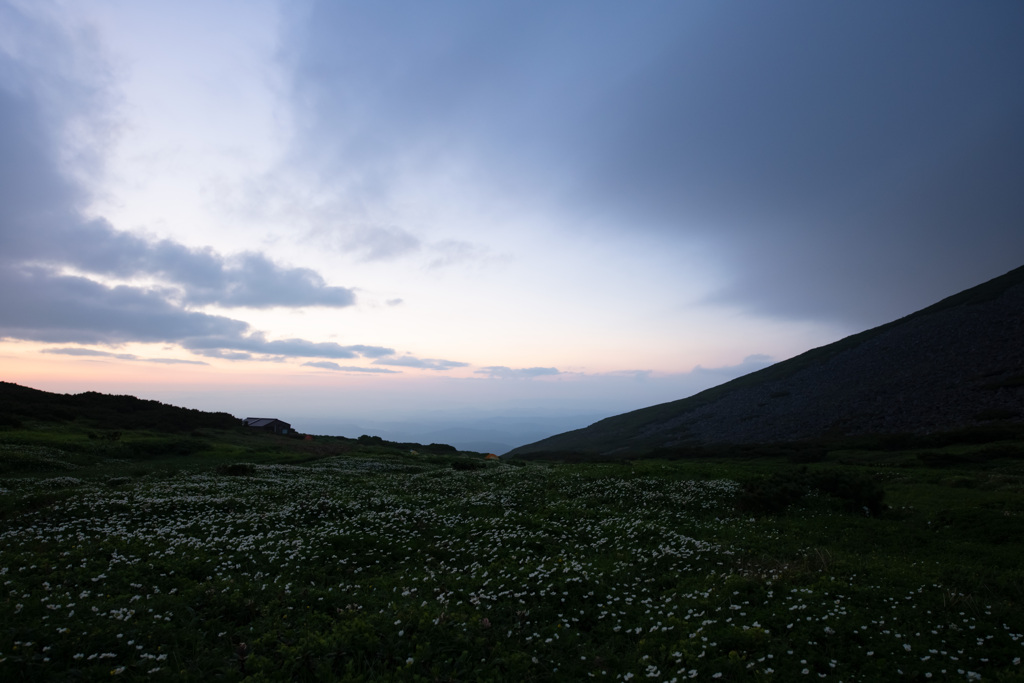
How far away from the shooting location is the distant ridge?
2817 inches

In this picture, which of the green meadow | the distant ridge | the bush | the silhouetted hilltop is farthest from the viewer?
the distant ridge

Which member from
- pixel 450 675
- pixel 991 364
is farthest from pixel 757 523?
pixel 991 364

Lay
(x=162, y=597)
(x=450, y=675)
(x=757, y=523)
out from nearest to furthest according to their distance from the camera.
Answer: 1. (x=450, y=675)
2. (x=162, y=597)
3. (x=757, y=523)

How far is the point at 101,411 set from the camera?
61406 mm

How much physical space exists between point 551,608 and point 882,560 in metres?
11.3

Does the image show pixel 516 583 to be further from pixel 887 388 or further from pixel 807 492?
pixel 887 388

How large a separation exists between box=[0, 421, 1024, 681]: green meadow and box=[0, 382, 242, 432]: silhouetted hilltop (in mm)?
34395

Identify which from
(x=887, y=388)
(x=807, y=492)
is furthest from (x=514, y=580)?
(x=887, y=388)

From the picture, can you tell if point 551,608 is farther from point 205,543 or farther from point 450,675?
point 205,543

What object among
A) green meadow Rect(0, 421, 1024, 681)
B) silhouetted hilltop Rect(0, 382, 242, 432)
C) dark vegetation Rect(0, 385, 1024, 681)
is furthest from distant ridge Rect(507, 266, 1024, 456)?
silhouetted hilltop Rect(0, 382, 242, 432)

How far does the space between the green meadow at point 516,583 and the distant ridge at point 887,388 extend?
56498mm

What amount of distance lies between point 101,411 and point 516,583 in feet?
238

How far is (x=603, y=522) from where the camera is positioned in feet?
70.1

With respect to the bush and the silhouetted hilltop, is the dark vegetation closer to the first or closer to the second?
the bush
